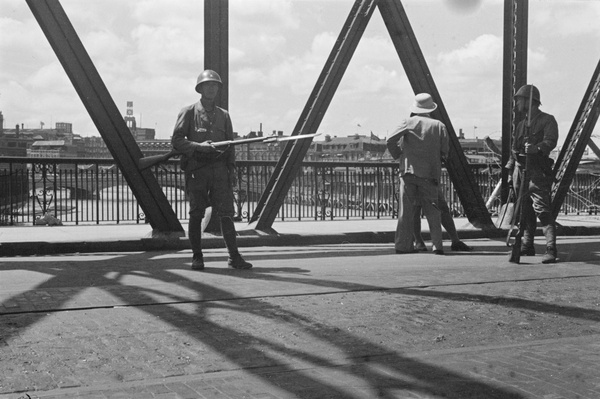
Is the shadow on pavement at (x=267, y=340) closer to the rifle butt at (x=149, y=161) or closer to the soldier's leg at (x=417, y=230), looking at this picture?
the rifle butt at (x=149, y=161)

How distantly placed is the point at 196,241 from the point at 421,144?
338cm

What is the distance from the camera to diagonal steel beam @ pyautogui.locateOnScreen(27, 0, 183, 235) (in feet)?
32.7

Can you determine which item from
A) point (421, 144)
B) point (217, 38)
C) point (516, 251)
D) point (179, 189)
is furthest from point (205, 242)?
point (179, 189)

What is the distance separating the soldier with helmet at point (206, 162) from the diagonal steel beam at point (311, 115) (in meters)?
2.94

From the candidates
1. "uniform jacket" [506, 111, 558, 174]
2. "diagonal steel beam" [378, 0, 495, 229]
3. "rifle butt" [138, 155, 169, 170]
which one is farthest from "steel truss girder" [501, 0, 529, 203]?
"rifle butt" [138, 155, 169, 170]

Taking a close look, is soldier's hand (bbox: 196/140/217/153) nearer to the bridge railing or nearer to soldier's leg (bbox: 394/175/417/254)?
soldier's leg (bbox: 394/175/417/254)

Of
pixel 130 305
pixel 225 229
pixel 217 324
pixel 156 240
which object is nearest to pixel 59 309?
pixel 130 305

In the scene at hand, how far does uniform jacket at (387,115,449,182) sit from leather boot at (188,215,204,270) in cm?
302

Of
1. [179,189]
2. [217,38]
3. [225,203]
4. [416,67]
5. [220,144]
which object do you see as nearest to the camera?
[220,144]

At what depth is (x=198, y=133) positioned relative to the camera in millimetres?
8750

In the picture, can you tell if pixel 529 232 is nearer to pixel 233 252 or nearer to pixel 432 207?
pixel 432 207

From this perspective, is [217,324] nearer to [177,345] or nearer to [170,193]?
[177,345]

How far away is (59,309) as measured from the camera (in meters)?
6.15

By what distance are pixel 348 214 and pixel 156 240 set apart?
810 centimetres
